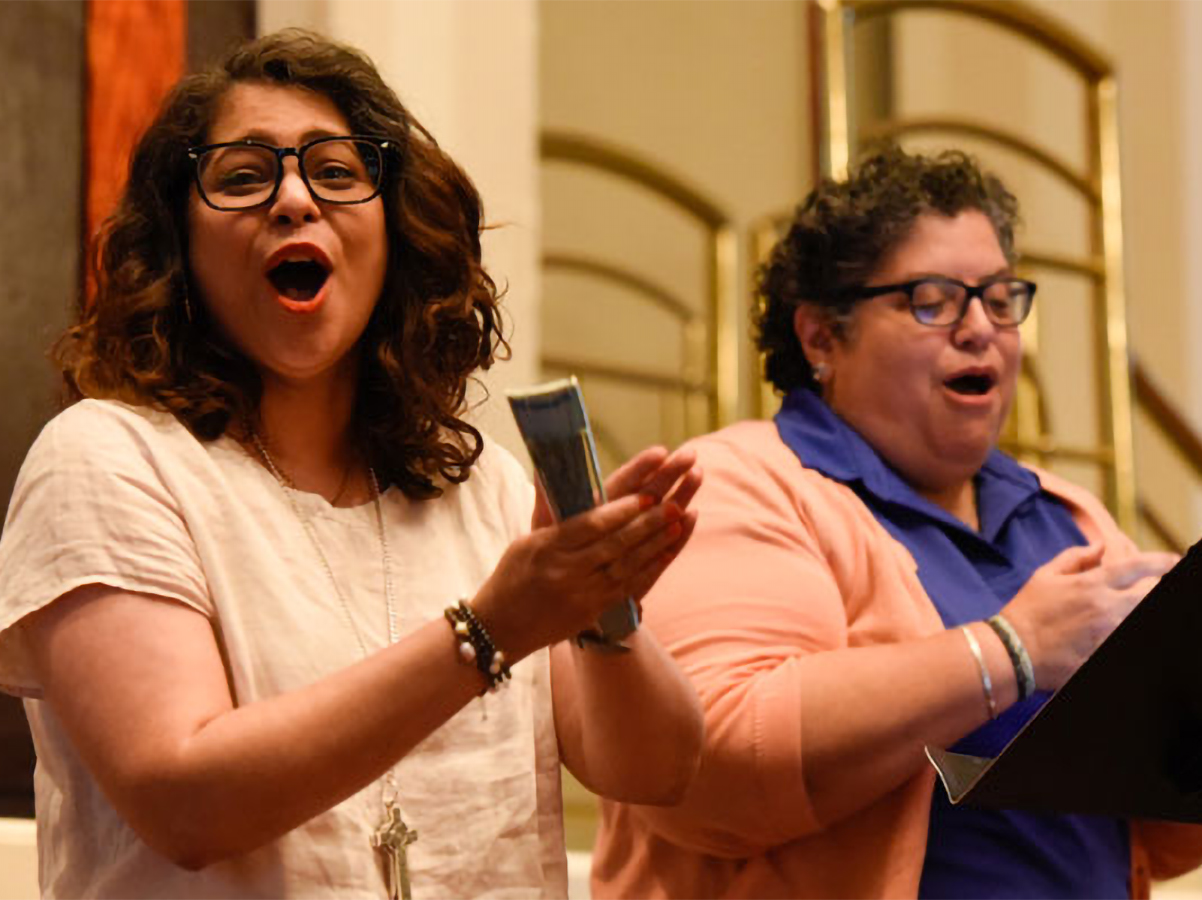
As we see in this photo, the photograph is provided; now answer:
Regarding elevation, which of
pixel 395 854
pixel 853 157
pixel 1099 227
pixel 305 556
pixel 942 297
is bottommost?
pixel 395 854

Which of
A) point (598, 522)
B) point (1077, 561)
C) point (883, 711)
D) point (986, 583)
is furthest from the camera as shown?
point (986, 583)

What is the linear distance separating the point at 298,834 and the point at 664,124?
4.55 metres

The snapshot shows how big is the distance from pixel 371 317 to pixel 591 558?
47 cm

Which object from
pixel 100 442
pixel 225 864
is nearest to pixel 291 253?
pixel 100 442

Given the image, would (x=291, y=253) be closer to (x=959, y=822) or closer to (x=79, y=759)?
(x=79, y=759)

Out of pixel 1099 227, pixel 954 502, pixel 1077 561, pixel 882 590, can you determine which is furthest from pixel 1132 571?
pixel 1099 227

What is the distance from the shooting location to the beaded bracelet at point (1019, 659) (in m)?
1.86

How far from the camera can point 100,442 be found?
1.40 m

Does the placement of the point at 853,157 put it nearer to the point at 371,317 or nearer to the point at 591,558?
the point at 371,317

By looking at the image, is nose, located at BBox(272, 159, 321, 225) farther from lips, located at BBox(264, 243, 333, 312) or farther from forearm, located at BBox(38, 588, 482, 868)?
forearm, located at BBox(38, 588, 482, 868)

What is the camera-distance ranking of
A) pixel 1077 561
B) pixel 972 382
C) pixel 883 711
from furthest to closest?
1. pixel 972 382
2. pixel 1077 561
3. pixel 883 711

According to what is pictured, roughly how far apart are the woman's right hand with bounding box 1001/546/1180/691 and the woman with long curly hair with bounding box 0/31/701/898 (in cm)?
49

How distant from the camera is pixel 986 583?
212 cm

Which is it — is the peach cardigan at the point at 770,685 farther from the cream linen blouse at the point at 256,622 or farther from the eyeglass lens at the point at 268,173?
the eyeglass lens at the point at 268,173
